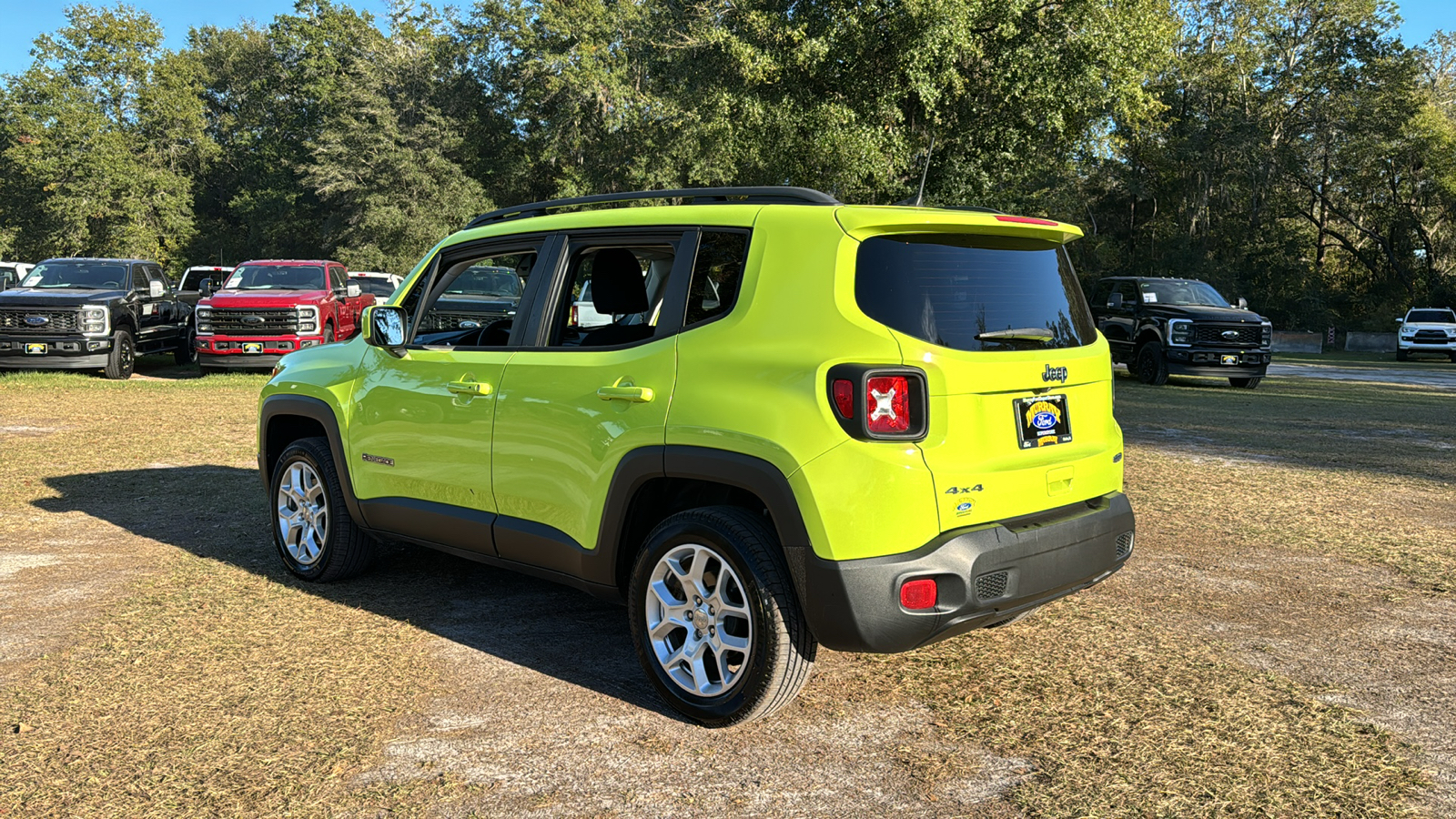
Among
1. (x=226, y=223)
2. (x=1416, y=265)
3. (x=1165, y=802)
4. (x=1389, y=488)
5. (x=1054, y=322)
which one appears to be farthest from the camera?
(x=226, y=223)

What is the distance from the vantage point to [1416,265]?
45.8 meters

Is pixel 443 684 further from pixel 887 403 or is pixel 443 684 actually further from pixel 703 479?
pixel 887 403

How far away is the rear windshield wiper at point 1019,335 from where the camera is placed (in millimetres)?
3863

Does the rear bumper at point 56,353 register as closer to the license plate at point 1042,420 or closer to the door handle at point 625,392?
the door handle at point 625,392

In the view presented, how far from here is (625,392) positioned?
4121 millimetres

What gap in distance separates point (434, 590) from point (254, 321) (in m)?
13.4

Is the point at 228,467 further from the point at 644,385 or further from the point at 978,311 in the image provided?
the point at 978,311

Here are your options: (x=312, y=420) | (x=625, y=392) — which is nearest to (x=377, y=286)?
(x=312, y=420)

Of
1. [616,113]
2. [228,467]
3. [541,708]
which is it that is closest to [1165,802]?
[541,708]

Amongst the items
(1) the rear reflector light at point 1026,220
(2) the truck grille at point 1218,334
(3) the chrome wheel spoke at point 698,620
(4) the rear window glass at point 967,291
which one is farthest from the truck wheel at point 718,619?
(2) the truck grille at point 1218,334

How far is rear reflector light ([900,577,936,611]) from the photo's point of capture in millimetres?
3576

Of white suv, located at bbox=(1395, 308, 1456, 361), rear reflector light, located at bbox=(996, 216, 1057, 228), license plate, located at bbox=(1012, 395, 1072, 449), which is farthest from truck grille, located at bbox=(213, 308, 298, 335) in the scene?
white suv, located at bbox=(1395, 308, 1456, 361)

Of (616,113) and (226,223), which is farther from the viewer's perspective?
(226,223)

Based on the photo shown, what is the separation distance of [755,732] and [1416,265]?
50949 millimetres
